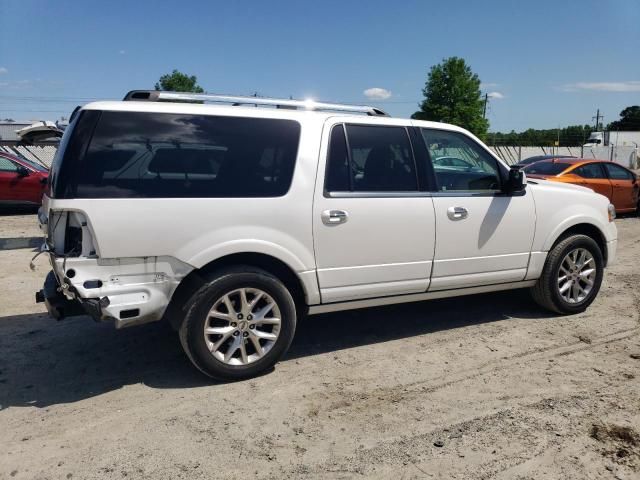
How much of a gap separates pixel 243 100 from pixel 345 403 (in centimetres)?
238

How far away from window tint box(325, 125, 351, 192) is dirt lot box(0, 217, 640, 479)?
1.43 metres

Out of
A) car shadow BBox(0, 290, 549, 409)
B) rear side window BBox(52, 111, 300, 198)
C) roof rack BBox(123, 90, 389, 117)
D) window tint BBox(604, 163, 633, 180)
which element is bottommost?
car shadow BBox(0, 290, 549, 409)

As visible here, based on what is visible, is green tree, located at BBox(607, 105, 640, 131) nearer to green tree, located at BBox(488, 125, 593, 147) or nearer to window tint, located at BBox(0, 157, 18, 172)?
green tree, located at BBox(488, 125, 593, 147)

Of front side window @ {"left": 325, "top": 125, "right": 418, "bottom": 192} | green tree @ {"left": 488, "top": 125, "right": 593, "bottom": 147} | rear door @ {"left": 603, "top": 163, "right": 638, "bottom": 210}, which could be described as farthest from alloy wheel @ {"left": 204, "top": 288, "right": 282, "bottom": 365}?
green tree @ {"left": 488, "top": 125, "right": 593, "bottom": 147}

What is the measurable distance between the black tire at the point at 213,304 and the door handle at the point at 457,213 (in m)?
1.59

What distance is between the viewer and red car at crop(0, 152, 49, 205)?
12766 mm

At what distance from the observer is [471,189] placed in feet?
16.0

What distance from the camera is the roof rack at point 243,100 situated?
392 centimetres

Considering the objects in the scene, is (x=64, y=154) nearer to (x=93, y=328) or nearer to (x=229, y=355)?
(x=229, y=355)

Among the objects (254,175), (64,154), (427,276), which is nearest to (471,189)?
(427,276)

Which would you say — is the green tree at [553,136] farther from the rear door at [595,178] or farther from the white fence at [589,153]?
the rear door at [595,178]

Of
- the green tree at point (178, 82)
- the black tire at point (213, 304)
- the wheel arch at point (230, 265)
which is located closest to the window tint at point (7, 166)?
the wheel arch at point (230, 265)

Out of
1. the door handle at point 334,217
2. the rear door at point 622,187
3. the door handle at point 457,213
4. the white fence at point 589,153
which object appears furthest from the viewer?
the white fence at point 589,153

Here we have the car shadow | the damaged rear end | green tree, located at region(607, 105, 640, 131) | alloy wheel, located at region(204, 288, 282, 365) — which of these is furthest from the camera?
green tree, located at region(607, 105, 640, 131)
